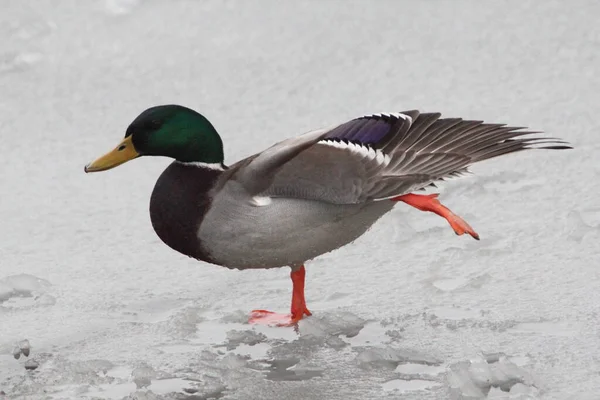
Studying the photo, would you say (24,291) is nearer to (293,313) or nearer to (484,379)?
(293,313)

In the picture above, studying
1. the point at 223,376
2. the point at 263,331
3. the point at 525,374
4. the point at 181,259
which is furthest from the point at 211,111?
the point at 525,374

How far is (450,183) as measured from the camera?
6078 millimetres

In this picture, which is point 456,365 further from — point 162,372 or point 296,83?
point 296,83

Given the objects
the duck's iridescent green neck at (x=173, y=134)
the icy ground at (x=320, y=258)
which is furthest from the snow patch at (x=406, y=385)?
the duck's iridescent green neck at (x=173, y=134)

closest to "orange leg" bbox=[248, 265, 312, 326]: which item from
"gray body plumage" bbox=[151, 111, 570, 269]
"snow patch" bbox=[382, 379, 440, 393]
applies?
"gray body plumage" bbox=[151, 111, 570, 269]

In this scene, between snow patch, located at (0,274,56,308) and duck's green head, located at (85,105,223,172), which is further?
snow patch, located at (0,274,56,308)

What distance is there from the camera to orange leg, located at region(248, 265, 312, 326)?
4992 millimetres

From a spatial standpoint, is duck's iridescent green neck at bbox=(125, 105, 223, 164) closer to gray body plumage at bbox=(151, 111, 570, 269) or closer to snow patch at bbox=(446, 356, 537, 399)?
gray body plumage at bbox=(151, 111, 570, 269)

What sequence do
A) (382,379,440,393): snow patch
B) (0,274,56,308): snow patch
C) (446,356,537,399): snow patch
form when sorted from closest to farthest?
(446,356,537,399): snow patch < (382,379,440,393): snow patch < (0,274,56,308): snow patch

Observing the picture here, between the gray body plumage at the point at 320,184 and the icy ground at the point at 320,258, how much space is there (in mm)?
356

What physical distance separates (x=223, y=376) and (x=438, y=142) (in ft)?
4.12

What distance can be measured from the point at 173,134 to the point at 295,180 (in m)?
0.56

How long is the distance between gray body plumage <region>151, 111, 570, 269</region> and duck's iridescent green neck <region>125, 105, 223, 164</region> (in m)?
0.08

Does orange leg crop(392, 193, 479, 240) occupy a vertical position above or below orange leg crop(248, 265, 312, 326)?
above
